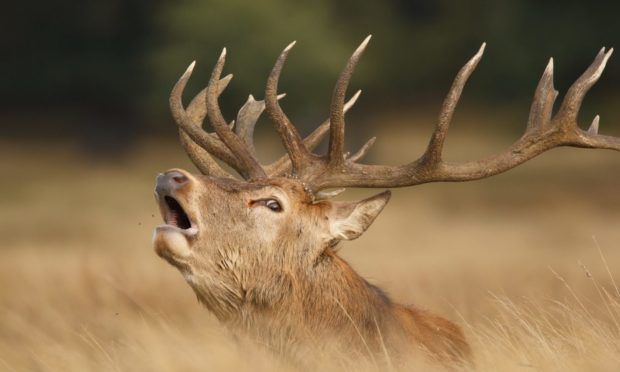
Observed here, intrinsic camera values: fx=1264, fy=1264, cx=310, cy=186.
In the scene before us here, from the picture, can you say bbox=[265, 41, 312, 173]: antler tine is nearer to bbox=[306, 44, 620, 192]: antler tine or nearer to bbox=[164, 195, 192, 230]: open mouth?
bbox=[306, 44, 620, 192]: antler tine

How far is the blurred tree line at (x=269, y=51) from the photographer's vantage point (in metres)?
20.9

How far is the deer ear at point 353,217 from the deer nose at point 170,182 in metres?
0.72

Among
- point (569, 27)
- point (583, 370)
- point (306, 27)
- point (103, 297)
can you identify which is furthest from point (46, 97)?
point (583, 370)

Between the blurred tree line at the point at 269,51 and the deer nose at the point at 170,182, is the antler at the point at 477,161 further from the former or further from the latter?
the blurred tree line at the point at 269,51

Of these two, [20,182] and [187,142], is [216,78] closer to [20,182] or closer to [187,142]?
[187,142]

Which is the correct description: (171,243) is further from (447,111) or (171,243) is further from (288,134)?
(447,111)

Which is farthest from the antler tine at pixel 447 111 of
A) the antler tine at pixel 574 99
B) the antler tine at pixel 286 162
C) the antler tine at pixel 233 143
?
the antler tine at pixel 233 143

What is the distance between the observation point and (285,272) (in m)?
5.58

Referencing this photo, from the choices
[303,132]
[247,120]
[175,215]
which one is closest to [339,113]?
[175,215]

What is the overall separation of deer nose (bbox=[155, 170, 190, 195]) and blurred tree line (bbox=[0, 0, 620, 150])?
15.2 meters

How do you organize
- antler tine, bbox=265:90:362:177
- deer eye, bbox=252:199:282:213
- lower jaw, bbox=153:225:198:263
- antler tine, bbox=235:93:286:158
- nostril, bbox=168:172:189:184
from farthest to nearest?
A: antler tine, bbox=235:93:286:158
antler tine, bbox=265:90:362:177
deer eye, bbox=252:199:282:213
nostril, bbox=168:172:189:184
lower jaw, bbox=153:225:198:263

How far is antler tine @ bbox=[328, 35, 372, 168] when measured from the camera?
19.3 feet

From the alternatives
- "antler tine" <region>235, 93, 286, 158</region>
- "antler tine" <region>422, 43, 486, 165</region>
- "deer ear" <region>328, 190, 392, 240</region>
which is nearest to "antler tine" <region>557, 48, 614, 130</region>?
"antler tine" <region>422, 43, 486, 165</region>

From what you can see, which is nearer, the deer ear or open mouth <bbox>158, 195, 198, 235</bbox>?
open mouth <bbox>158, 195, 198, 235</bbox>
